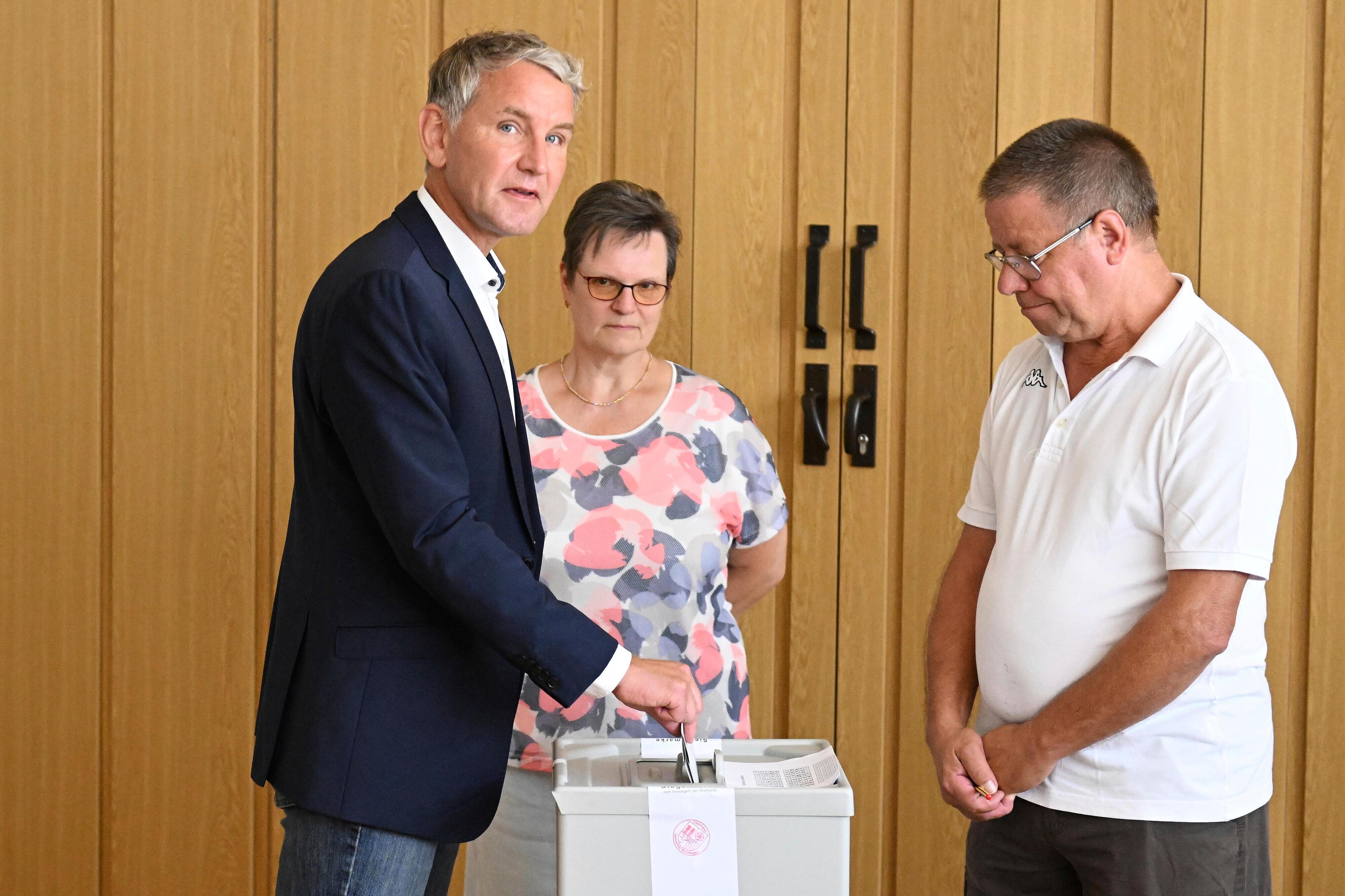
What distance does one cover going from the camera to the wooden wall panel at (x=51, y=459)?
2.85 m

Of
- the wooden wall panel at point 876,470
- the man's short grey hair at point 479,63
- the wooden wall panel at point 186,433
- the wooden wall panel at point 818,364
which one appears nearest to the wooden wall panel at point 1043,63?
the wooden wall panel at point 876,470

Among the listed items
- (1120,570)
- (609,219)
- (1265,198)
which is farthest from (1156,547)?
(1265,198)

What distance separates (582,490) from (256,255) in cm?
135

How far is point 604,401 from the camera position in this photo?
80.5 inches

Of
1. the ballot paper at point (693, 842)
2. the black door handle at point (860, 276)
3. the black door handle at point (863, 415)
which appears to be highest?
the black door handle at point (860, 276)

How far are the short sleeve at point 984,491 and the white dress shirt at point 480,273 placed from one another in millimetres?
699

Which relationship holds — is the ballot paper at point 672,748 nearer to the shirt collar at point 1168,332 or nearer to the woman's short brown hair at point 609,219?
the shirt collar at point 1168,332

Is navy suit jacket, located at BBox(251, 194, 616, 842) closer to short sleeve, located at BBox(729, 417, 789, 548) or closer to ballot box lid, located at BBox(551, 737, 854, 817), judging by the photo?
ballot box lid, located at BBox(551, 737, 854, 817)

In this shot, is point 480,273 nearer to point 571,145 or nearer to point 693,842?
point 693,842

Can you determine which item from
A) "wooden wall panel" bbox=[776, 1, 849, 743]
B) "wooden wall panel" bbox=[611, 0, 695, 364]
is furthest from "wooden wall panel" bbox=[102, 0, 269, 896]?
"wooden wall panel" bbox=[776, 1, 849, 743]

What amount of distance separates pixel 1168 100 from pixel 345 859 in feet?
7.60

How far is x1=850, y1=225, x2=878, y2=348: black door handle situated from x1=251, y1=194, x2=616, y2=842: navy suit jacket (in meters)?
1.36

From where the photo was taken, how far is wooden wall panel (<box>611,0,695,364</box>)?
2.70 meters

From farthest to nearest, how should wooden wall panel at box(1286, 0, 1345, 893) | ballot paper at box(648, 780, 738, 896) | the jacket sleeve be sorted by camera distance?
wooden wall panel at box(1286, 0, 1345, 893), the jacket sleeve, ballot paper at box(648, 780, 738, 896)
